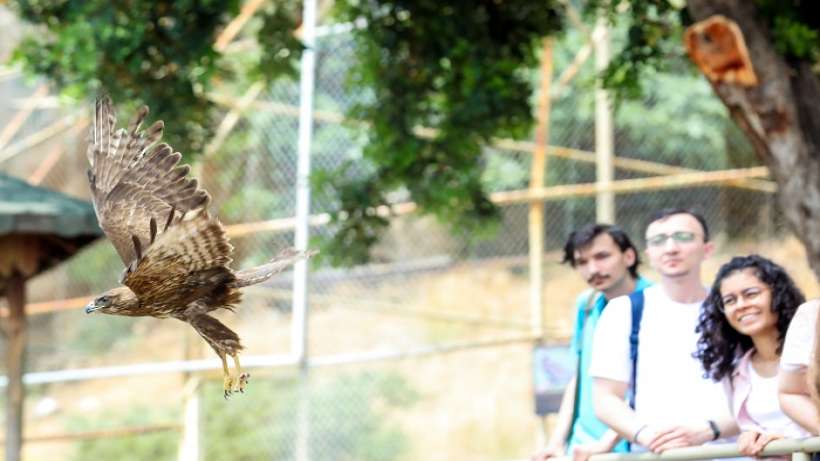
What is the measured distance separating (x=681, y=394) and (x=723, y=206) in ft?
25.2

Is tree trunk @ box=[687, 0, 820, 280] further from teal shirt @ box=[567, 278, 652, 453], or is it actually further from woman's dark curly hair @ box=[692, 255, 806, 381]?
woman's dark curly hair @ box=[692, 255, 806, 381]

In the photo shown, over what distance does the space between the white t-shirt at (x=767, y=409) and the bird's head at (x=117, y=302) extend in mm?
2425

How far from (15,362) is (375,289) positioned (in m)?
3.89

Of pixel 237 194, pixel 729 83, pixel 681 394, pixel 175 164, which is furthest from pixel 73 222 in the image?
pixel 681 394

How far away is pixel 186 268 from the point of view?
591 cm

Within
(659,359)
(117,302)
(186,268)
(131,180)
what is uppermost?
(131,180)

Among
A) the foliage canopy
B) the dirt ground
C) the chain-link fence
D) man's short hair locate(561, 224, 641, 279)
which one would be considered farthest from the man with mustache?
the dirt ground

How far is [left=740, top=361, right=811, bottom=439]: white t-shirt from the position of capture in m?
5.15

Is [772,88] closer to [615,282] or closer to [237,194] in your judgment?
[615,282]

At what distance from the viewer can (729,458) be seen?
5121 millimetres

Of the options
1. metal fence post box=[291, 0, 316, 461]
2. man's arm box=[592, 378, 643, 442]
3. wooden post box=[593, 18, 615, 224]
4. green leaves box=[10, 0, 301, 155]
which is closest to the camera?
man's arm box=[592, 378, 643, 442]

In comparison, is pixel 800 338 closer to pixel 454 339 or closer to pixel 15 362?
pixel 15 362

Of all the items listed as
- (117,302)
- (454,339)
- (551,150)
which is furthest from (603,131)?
(117,302)

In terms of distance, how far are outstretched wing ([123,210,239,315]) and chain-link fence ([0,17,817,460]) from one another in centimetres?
465
